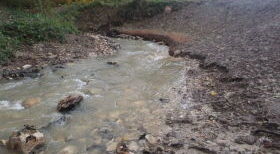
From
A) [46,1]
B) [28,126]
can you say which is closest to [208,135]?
[28,126]

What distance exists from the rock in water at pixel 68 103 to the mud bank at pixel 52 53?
2.75 metres

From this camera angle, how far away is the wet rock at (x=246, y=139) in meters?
5.83

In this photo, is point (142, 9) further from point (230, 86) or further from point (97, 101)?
point (97, 101)

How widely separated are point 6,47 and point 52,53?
1466 millimetres

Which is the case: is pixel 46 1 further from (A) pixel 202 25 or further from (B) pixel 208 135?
(B) pixel 208 135

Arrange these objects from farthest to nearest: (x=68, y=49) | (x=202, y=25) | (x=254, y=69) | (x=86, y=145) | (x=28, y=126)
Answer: (x=202, y=25) → (x=68, y=49) → (x=254, y=69) → (x=28, y=126) → (x=86, y=145)

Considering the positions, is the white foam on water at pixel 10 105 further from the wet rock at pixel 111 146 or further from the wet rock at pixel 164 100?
the wet rock at pixel 164 100

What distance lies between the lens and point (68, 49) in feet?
41.8

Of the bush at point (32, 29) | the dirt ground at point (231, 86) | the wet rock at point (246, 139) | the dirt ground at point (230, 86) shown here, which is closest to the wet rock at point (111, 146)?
the dirt ground at point (230, 86)

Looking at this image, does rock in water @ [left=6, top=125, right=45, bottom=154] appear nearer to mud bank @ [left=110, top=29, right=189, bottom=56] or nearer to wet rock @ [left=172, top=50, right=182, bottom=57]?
wet rock @ [left=172, top=50, right=182, bottom=57]

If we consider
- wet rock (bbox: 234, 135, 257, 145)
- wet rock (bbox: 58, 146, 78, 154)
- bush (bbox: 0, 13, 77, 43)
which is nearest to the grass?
bush (bbox: 0, 13, 77, 43)

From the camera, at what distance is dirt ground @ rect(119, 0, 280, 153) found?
5965 millimetres

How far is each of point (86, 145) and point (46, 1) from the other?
41.1 ft

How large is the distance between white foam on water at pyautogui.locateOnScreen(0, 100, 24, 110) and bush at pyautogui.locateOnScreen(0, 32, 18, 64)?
10.3 ft
